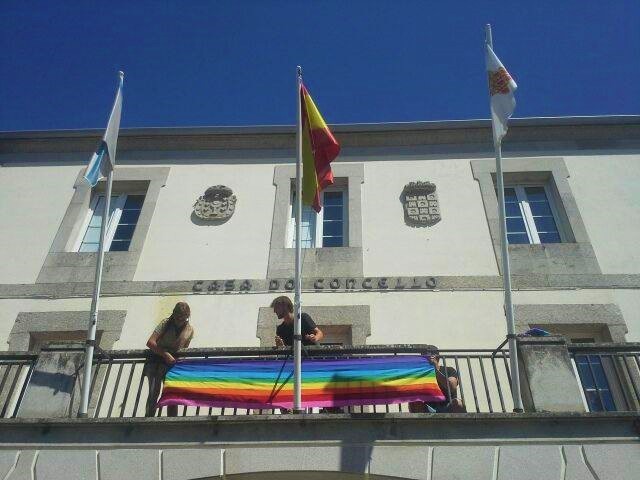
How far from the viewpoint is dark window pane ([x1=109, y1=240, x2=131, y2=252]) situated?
409 inches

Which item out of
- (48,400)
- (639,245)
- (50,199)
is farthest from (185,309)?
(639,245)

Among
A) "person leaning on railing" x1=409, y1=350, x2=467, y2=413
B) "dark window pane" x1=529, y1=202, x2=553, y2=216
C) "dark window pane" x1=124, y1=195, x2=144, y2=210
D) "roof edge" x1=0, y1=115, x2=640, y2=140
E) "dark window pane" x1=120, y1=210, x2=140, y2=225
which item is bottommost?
"person leaning on railing" x1=409, y1=350, x2=467, y2=413

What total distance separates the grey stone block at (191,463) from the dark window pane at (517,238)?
616 cm

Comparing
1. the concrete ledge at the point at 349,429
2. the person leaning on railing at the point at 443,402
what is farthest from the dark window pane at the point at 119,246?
the person leaning on railing at the point at 443,402

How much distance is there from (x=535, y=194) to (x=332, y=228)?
12.5 ft

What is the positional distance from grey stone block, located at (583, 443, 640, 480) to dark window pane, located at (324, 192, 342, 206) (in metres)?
6.16

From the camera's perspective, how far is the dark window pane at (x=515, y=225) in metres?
10.3

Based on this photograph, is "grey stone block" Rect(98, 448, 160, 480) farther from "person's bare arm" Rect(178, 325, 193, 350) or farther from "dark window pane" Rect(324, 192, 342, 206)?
"dark window pane" Rect(324, 192, 342, 206)

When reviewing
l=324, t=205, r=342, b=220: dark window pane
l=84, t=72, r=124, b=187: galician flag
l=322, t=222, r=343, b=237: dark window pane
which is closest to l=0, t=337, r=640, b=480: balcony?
l=84, t=72, r=124, b=187: galician flag

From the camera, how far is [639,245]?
9805mm

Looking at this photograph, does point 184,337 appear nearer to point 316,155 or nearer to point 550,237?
point 316,155

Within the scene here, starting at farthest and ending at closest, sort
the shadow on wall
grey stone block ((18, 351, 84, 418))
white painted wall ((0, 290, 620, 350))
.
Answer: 1. the shadow on wall
2. white painted wall ((0, 290, 620, 350))
3. grey stone block ((18, 351, 84, 418))

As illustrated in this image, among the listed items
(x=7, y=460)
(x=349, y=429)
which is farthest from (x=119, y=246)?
(x=349, y=429)

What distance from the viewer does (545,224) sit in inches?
412
